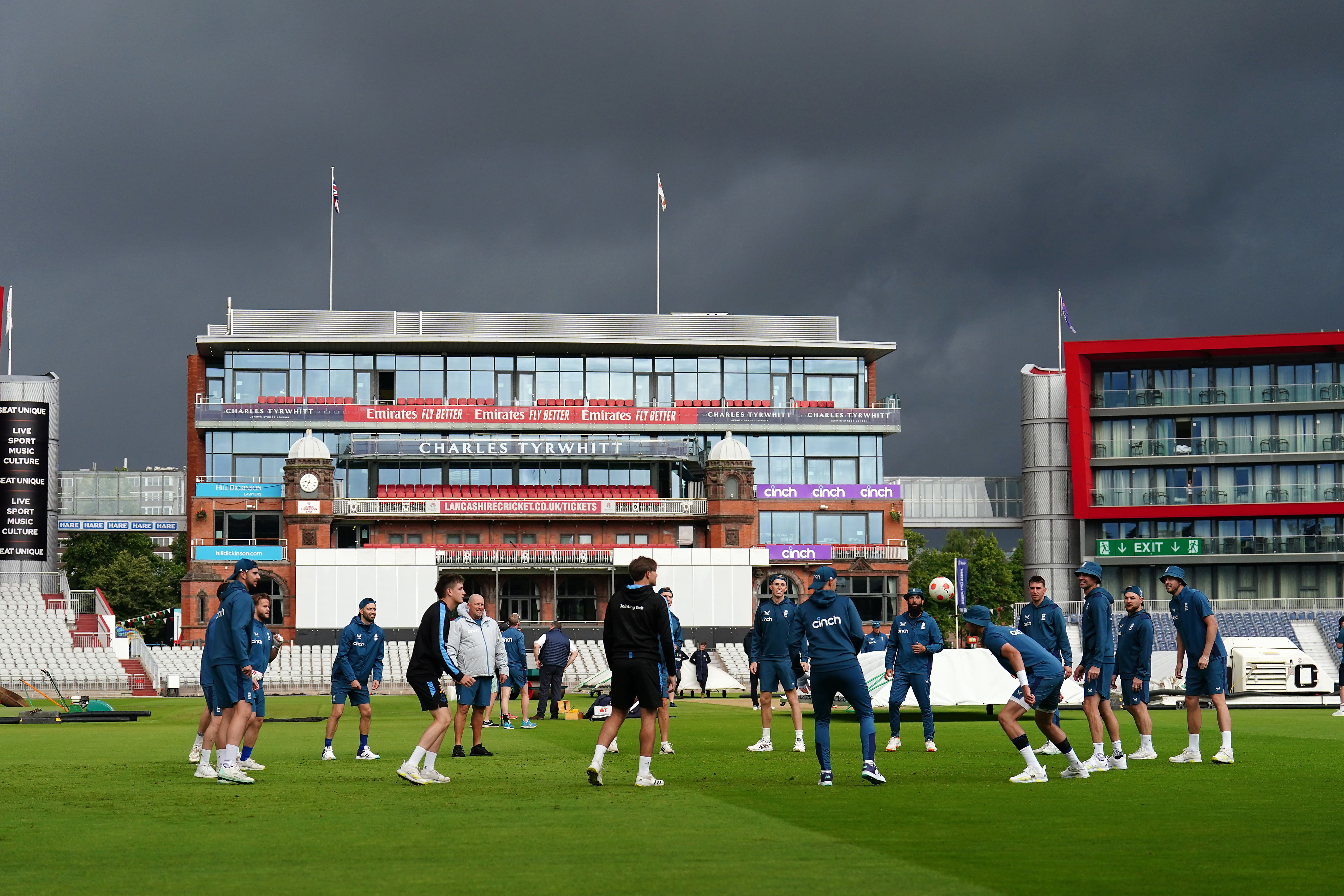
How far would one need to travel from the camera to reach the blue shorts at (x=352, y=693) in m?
17.8

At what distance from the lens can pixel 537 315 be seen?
258 ft

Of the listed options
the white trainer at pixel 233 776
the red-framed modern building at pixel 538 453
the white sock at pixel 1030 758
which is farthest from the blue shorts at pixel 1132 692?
the red-framed modern building at pixel 538 453

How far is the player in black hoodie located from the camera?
1301cm

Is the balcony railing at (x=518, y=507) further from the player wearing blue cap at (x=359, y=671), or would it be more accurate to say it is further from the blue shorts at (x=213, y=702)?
the blue shorts at (x=213, y=702)

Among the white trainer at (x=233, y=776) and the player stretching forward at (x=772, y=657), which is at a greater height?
the player stretching forward at (x=772, y=657)

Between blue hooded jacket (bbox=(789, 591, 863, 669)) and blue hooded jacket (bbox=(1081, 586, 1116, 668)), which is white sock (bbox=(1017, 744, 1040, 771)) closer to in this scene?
blue hooded jacket (bbox=(789, 591, 863, 669))

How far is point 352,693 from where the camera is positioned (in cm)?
1792

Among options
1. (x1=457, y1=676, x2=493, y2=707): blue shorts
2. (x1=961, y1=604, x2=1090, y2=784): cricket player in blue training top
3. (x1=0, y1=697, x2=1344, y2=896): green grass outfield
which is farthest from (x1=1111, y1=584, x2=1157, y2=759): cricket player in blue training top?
(x1=457, y1=676, x2=493, y2=707): blue shorts

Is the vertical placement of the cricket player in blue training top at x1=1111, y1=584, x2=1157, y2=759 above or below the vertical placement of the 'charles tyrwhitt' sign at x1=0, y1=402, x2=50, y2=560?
below

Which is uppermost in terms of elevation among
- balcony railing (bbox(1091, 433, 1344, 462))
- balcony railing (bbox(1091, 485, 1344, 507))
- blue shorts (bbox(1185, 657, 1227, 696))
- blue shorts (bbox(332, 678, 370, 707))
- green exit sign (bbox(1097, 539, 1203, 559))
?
balcony railing (bbox(1091, 433, 1344, 462))

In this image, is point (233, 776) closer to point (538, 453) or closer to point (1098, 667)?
point (1098, 667)

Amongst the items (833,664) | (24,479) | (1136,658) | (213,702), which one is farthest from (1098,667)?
(24,479)

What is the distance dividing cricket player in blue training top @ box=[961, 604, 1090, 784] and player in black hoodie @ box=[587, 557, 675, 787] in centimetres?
283

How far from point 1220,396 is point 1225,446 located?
2569mm
